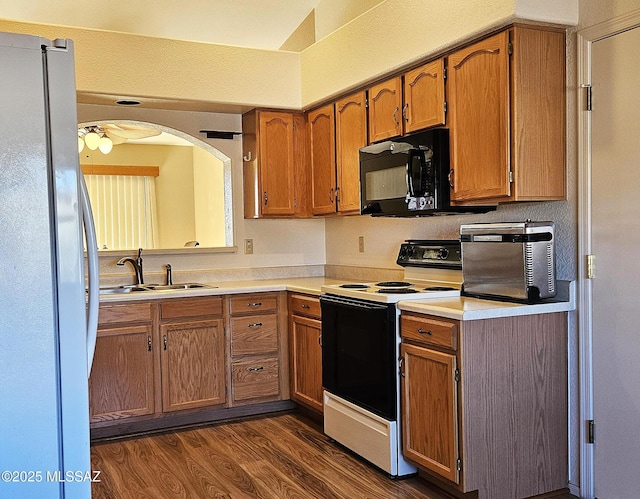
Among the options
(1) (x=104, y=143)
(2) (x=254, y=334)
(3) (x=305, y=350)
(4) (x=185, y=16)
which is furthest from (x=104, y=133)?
(3) (x=305, y=350)

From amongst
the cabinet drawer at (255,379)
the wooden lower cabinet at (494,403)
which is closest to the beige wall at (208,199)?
the cabinet drawer at (255,379)

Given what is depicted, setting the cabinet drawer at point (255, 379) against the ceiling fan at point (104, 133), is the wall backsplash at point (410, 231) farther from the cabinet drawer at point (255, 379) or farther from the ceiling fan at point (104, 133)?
the ceiling fan at point (104, 133)

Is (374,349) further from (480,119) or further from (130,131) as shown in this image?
(130,131)

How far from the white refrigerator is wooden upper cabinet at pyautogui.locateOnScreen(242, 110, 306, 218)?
8.99ft

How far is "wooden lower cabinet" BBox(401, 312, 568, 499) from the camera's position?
8.79 ft

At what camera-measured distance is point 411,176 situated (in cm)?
327

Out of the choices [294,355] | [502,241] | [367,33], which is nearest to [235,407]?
[294,355]

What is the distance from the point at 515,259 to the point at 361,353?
0.93m

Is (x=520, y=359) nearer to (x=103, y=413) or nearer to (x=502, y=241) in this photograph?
(x=502, y=241)

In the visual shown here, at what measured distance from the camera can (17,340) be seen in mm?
1659

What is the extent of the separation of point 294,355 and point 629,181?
2.32 meters

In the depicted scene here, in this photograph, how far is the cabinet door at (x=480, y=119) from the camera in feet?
9.14

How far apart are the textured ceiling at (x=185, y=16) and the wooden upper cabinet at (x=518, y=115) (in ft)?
7.37

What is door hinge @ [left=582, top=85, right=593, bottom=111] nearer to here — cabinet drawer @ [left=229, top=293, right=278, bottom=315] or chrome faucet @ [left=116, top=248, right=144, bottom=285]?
cabinet drawer @ [left=229, top=293, right=278, bottom=315]
